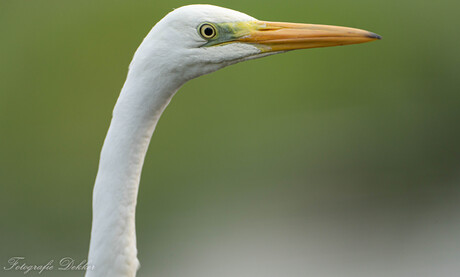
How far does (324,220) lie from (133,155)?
2.09m

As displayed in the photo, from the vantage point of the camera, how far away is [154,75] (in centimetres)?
91

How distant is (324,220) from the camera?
2.83 metres

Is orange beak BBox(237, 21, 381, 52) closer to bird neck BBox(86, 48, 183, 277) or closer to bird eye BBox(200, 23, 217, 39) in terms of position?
bird eye BBox(200, 23, 217, 39)

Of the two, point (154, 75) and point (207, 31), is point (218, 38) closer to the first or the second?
point (207, 31)

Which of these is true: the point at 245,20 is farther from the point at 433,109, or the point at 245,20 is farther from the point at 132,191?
the point at 433,109

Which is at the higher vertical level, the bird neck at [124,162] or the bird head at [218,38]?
the bird head at [218,38]

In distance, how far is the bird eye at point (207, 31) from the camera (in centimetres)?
94

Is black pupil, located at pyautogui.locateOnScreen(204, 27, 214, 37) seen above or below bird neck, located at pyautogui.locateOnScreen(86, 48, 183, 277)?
above

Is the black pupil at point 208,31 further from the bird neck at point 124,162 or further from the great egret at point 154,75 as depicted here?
the bird neck at point 124,162

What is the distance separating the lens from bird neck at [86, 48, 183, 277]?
0.92 metres

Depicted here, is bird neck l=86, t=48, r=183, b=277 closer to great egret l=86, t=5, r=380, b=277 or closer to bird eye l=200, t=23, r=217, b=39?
great egret l=86, t=5, r=380, b=277

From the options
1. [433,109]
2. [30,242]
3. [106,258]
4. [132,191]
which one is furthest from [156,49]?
[433,109]

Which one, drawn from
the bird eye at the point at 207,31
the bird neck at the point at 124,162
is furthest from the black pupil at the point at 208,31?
the bird neck at the point at 124,162

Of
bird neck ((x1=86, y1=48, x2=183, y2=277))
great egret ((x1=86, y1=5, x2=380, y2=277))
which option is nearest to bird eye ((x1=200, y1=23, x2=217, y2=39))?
great egret ((x1=86, y1=5, x2=380, y2=277))
